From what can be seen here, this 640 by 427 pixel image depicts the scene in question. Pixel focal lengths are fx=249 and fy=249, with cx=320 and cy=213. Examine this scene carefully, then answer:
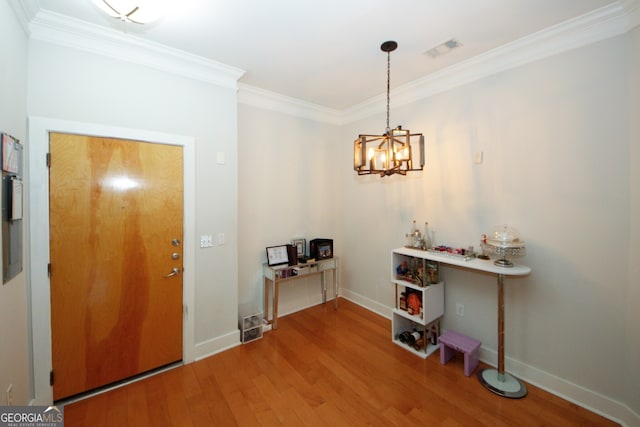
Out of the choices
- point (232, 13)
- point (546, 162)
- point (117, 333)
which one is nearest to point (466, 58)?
point (546, 162)

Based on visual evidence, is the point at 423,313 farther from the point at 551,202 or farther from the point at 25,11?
the point at 25,11

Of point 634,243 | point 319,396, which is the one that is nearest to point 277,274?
point 319,396

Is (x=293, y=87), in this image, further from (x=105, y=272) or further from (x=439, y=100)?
(x=105, y=272)

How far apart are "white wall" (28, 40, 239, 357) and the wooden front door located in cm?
19

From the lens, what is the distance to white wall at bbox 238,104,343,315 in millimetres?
3154

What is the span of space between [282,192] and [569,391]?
3.40 m

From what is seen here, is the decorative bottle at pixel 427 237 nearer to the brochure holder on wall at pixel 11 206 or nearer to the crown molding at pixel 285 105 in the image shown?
the crown molding at pixel 285 105

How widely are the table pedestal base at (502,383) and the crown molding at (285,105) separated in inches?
142

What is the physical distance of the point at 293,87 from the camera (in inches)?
122

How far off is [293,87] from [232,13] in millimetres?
1283

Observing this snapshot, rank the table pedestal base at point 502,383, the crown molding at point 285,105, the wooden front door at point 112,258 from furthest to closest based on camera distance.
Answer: the crown molding at point 285,105, the table pedestal base at point 502,383, the wooden front door at point 112,258

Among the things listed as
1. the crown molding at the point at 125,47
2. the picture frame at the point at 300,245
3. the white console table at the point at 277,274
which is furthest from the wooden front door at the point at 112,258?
the picture frame at the point at 300,245

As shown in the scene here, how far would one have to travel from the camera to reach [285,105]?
3.41 meters

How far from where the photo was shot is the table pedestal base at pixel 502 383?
206 centimetres
